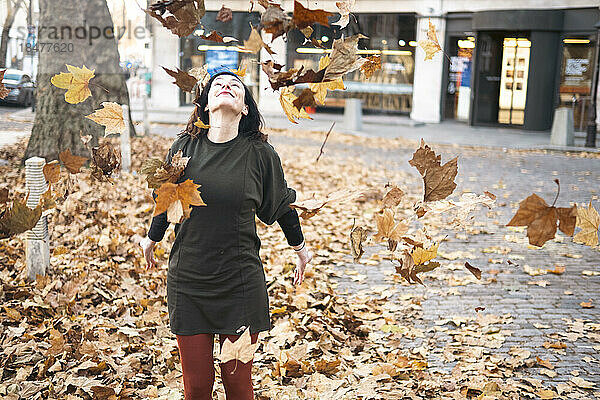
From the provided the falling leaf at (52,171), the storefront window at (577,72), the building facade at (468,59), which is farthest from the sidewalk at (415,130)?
the falling leaf at (52,171)

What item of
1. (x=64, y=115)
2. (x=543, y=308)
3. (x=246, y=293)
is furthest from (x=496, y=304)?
(x=64, y=115)

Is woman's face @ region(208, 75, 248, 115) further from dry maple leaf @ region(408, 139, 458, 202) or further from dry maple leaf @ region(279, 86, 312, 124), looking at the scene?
dry maple leaf @ region(408, 139, 458, 202)

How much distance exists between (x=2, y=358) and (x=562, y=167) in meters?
12.4

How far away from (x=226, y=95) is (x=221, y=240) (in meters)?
0.63

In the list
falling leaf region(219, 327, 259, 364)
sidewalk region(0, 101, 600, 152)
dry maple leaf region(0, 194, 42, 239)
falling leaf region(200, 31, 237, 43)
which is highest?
falling leaf region(200, 31, 237, 43)

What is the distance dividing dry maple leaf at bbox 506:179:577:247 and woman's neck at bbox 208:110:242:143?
136 centimetres

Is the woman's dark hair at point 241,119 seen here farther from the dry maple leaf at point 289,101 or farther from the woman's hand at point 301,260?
the woman's hand at point 301,260

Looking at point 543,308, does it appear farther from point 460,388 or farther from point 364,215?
point 364,215

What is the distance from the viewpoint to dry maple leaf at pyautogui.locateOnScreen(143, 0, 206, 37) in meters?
2.46

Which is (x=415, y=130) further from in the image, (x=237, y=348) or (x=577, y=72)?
(x=237, y=348)

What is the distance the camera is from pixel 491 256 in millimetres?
6910

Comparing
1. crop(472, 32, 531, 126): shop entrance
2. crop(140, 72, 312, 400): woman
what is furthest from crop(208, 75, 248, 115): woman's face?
crop(472, 32, 531, 126): shop entrance

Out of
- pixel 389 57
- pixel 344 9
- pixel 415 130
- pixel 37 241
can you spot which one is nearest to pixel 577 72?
pixel 415 130

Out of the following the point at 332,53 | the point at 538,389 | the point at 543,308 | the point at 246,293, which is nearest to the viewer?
the point at 332,53
